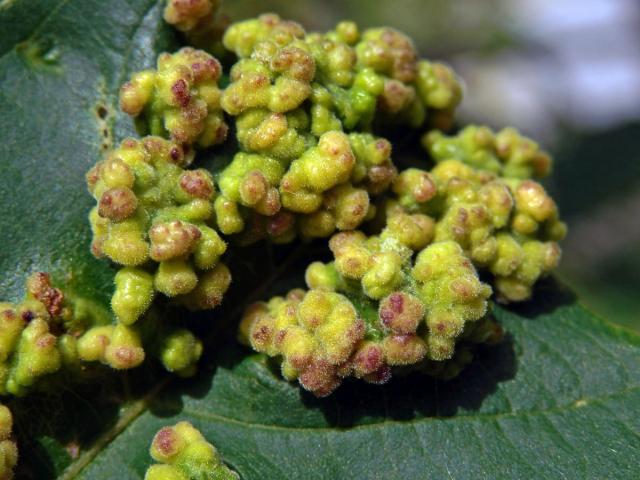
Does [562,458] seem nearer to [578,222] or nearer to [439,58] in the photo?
[578,222]

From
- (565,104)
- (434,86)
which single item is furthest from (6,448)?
(565,104)

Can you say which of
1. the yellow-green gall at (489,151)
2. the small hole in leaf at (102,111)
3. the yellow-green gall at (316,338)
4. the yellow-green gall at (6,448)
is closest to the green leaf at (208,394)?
the small hole in leaf at (102,111)

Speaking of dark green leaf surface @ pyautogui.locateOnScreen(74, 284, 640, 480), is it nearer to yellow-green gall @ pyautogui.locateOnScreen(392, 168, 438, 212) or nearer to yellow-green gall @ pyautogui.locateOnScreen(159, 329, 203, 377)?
yellow-green gall @ pyautogui.locateOnScreen(159, 329, 203, 377)

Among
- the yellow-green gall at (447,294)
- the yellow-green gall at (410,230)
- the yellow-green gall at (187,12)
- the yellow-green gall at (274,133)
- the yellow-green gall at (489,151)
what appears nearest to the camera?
the yellow-green gall at (447,294)

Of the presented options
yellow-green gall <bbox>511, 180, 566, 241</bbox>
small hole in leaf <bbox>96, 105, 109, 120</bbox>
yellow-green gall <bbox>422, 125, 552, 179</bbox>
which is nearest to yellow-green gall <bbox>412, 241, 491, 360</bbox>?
yellow-green gall <bbox>511, 180, 566, 241</bbox>

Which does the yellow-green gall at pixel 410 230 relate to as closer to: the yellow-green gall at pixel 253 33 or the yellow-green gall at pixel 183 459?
the yellow-green gall at pixel 253 33
